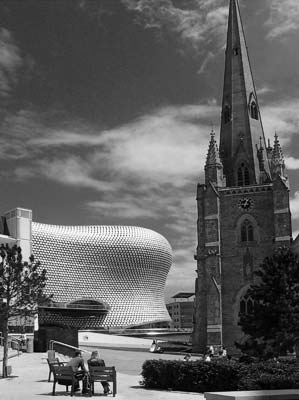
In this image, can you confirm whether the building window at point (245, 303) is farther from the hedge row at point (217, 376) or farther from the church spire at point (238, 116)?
the hedge row at point (217, 376)

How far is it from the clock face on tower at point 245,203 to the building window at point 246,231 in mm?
1334

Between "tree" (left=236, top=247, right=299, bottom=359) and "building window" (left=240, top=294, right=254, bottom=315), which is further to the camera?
"building window" (left=240, top=294, right=254, bottom=315)

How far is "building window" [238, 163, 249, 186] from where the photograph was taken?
6062 cm

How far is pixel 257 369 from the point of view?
16.1 metres

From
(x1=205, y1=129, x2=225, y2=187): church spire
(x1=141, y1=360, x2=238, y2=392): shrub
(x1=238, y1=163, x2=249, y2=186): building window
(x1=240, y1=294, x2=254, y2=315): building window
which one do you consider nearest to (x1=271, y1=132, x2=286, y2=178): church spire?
(x1=238, y1=163, x2=249, y2=186): building window

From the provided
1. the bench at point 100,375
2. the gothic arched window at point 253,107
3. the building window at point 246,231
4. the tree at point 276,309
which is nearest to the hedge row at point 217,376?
the bench at point 100,375

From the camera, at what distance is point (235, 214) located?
192 feet

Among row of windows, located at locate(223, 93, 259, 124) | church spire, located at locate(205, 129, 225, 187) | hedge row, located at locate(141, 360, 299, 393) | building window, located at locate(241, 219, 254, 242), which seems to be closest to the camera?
hedge row, located at locate(141, 360, 299, 393)

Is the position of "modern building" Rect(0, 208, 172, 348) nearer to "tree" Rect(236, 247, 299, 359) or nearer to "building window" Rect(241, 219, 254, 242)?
"building window" Rect(241, 219, 254, 242)

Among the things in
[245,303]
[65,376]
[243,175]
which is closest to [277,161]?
[243,175]

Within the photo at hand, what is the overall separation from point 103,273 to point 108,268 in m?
1.88

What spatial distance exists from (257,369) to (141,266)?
119 meters

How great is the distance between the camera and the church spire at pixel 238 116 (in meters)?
61.0

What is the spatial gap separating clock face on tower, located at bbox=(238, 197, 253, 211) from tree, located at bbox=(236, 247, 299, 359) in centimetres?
1866
